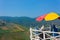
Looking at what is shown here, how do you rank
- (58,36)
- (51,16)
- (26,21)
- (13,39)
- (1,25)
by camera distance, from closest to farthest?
(58,36) < (51,16) < (13,39) < (1,25) < (26,21)

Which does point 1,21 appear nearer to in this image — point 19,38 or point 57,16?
point 19,38

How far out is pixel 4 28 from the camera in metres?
13.6

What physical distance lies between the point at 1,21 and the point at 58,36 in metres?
7.93

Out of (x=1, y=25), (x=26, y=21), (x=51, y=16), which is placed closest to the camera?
(x=51, y=16)

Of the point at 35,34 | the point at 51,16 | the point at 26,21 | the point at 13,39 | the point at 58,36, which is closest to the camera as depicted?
the point at 58,36

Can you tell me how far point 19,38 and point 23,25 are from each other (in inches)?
127

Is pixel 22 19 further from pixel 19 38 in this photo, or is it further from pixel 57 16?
pixel 57 16

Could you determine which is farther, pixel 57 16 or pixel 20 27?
pixel 20 27

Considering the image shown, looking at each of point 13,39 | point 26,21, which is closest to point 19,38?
point 13,39

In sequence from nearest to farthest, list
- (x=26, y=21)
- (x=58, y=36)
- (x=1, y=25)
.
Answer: (x=58, y=36) < (x=1, y=25) < (x=26, y=21)

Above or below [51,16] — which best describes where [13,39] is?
below

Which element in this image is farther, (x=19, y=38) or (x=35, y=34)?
(x=19, y=38)

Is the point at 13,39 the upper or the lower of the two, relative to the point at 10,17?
lower

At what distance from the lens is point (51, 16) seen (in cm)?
675
